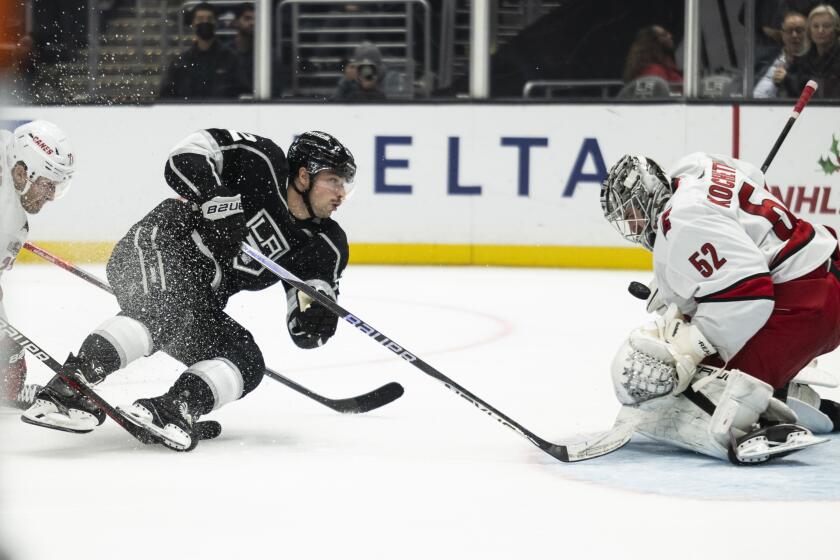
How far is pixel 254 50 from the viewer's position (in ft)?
24.3

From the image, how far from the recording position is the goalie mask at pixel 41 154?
3223 mm

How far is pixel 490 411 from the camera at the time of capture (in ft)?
9.59

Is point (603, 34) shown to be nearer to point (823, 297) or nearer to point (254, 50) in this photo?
point (254, 50)

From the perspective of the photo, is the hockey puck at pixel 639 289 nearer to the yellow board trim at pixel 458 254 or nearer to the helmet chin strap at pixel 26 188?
the helmet chin strap at pixel 26 188

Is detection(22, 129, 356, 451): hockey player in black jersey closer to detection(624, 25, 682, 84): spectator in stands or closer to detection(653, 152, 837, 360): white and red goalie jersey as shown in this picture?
detection(653, 152, 837, 360): white and red goalie jersey

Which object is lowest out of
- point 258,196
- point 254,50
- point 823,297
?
point 823,297

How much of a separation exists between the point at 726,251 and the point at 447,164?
176 inches

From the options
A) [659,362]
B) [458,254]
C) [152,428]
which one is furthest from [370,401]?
[458,254]

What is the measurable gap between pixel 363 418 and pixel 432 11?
185 inches

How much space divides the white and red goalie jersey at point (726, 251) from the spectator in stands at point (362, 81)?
14.9ft

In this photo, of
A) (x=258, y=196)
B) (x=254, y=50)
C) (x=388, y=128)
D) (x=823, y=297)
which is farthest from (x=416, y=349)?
(x=254, y=50)

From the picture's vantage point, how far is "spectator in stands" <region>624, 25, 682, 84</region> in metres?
7.09

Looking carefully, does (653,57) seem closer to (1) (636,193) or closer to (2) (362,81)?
(2) (362,81)

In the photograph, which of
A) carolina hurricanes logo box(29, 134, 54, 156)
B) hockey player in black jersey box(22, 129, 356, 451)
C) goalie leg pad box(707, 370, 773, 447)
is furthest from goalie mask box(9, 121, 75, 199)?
goalie leg pad box(707, 370, 773, 447)
